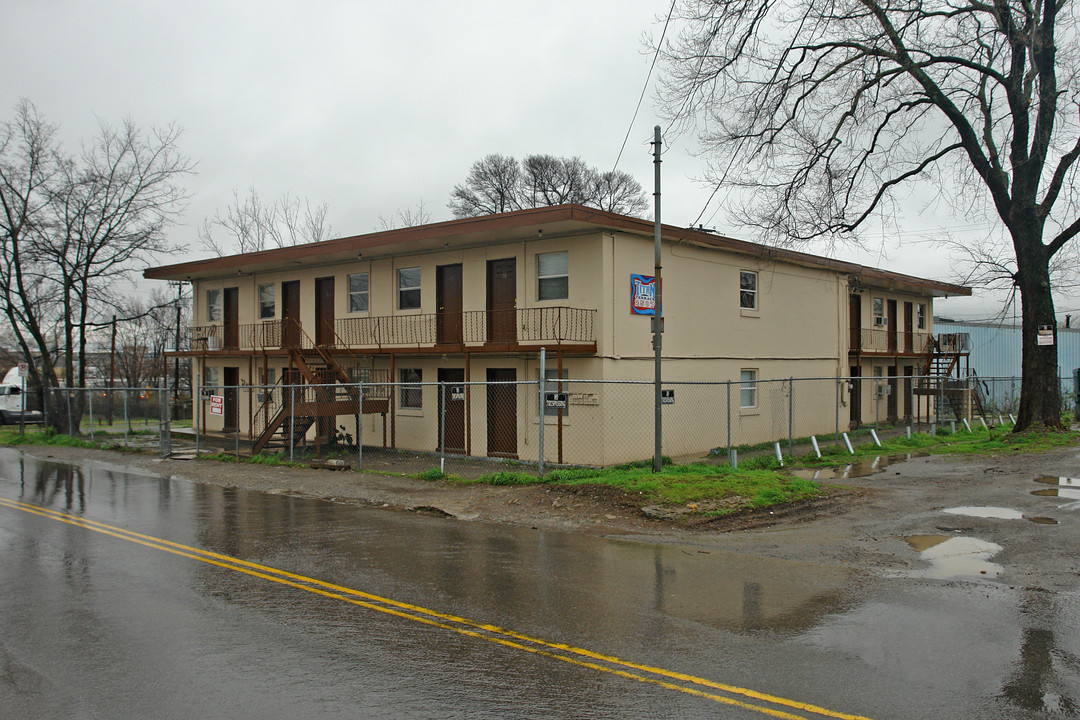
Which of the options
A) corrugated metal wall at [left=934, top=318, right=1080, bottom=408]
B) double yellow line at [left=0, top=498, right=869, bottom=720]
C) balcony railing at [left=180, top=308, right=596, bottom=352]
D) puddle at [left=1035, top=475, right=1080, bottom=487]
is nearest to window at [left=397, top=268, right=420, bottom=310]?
balcony railing at [left=180, top=308, right=596, bottom=352]

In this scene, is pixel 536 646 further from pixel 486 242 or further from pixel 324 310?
pixel 324 310

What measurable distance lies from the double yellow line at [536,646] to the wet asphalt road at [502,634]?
0.08ft

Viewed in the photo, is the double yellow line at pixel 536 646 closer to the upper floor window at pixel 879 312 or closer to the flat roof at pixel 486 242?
the flat roof at pixel 486 242

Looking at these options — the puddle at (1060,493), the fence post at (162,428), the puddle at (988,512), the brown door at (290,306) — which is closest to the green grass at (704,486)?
the puddle at (988,512)

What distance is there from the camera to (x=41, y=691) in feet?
16.0

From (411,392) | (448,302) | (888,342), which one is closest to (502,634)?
(448,302)

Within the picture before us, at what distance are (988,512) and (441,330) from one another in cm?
1396

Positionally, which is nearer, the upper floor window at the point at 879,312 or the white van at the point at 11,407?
the upper floor window at the point at 879,312

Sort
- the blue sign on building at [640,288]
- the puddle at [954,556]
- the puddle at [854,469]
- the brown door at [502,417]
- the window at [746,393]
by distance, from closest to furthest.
Answer: the puddle at [954,556] → the puddle at [854,469] → the blue sign on building at [640,288] → the brown door at [502,417] → the window at [746,393]

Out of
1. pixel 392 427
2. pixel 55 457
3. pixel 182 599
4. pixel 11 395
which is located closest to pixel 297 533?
pixel 182 599

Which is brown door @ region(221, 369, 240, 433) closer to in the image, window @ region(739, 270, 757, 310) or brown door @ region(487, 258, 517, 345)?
brown door @ region(487, 258, 517, 345)

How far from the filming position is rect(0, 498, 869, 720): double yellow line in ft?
14.9

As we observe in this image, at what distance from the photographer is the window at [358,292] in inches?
904

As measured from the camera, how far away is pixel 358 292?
76.1 feet
